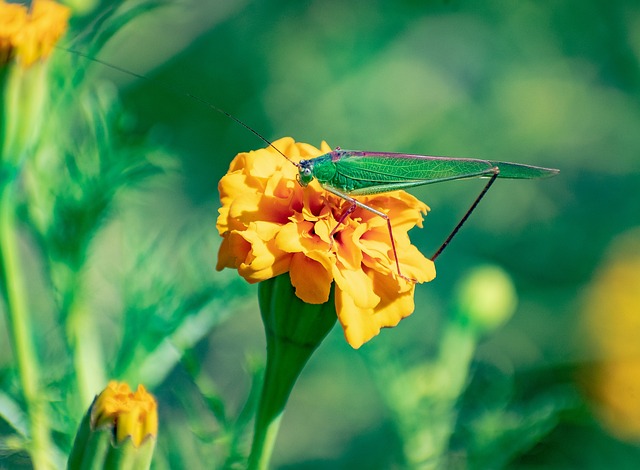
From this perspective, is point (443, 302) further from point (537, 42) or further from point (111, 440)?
point (111, 440)

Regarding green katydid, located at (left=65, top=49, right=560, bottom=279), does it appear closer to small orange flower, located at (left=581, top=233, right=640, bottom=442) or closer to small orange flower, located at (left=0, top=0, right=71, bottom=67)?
small orange flower, located at (left=0, top=0, right=71, bottom=67)

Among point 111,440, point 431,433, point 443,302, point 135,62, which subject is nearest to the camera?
point 111,440

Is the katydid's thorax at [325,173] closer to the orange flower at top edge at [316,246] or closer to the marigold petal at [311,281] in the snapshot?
the orange flower at top edge at [316,246]

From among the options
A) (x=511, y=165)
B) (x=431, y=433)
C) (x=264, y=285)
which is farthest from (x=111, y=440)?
(x=431, y=433)

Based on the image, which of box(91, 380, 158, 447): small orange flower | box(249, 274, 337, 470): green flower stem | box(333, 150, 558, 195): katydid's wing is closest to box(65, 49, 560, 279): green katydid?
box(333, 150, 558, 195): katydid's wing

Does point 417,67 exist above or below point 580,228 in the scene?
above

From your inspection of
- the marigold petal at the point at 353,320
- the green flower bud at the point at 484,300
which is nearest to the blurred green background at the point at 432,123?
the green flower bud at the point at 484,300

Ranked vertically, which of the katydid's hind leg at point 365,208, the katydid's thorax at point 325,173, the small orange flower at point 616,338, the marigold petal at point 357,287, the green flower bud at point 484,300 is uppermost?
the katydid's thorax at point 325,173
